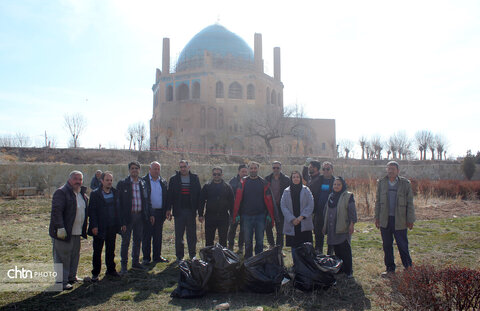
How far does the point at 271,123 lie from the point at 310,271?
2982 centimetres

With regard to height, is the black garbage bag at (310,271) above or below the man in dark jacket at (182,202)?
below

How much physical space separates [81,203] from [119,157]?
65.7 feet

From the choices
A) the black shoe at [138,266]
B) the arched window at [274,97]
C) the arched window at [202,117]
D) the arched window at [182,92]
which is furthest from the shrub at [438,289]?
the arched window at [274,97]

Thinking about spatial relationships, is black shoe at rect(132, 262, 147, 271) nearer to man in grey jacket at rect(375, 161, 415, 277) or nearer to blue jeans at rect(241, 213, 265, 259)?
blue jeans at rect(241, 213, 265, 259)

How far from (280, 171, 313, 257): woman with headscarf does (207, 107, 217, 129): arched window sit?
3237 centimetres

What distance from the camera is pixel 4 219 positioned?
405 inches

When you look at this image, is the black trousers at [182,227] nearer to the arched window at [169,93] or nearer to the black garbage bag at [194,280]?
the black garbage bag at [194,280]

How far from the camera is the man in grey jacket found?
508cm

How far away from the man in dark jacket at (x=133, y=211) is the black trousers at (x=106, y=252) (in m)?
0.19

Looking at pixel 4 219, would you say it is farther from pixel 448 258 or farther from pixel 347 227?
pixel 448 258

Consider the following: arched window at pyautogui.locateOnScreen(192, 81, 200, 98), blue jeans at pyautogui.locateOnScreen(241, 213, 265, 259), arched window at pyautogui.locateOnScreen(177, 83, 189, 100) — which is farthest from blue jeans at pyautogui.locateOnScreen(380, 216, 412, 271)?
arched window at pyautogui.locateOnScreen(177, 83, 189, 100)

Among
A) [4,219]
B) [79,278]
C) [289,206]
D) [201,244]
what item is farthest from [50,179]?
[289,206]

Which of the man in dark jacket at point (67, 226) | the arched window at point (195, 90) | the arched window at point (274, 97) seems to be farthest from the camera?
the arched window at point (274, 97)

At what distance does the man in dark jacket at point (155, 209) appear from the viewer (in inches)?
233
